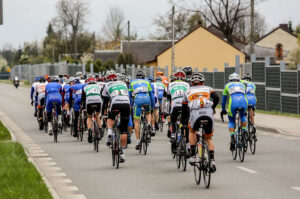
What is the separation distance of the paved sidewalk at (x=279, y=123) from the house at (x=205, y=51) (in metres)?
47.5

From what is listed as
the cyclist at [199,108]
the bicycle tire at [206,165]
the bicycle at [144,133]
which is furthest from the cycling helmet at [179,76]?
the bicycle tire at [206,165]

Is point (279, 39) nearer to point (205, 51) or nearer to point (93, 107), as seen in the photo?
point (205, 51)

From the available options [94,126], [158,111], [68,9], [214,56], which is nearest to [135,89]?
[94,126]

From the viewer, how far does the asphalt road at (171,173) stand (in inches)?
412

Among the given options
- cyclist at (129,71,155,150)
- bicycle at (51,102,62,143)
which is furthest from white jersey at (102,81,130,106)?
bicycle at (51,102,62,143)

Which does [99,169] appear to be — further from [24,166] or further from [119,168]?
[24,166]

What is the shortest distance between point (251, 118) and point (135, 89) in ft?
8.64

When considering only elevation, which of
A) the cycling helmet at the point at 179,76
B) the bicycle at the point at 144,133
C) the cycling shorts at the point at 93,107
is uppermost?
the cycling helmet at the point at 179,76

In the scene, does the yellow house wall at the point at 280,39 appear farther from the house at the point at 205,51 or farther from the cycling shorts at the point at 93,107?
the cycling shorts at the point at 93,107

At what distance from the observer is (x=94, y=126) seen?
56.4ft

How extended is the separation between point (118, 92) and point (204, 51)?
6332cm

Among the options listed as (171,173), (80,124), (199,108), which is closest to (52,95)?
(80,124)

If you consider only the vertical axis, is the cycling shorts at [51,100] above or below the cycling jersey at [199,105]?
below

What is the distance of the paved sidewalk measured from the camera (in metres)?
21.6
